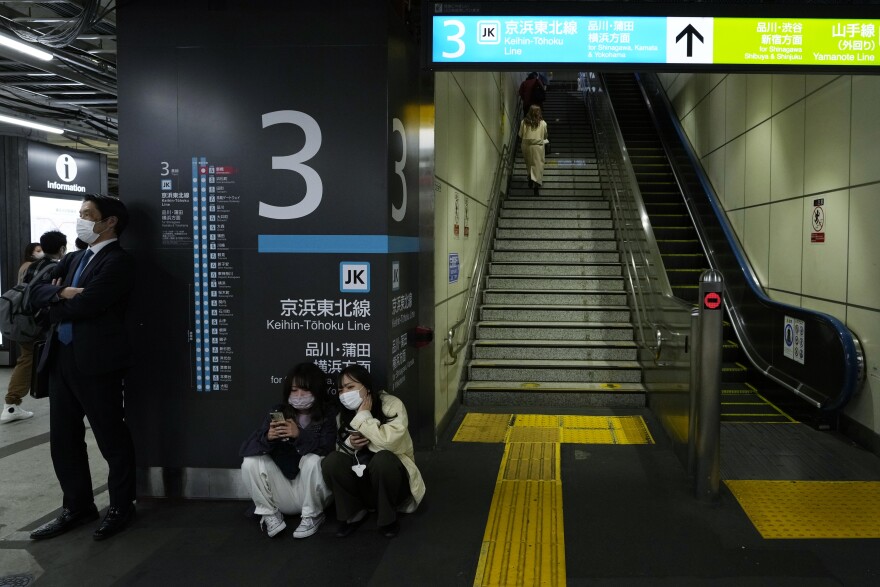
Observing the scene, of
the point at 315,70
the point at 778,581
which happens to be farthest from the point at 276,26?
the point at 778,581

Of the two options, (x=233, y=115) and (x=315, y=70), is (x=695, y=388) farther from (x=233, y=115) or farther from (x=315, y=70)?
(x=233, y=115)

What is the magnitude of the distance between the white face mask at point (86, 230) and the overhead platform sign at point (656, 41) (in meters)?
2.05

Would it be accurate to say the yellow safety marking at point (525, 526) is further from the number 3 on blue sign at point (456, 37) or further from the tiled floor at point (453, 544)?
the number 3 on blue sign at point (456, 37)

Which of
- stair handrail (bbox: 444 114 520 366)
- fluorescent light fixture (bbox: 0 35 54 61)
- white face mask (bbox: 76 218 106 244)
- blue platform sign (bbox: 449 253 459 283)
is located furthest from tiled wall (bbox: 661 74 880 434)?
fluorescent light fixture (bbox: 0 35 54 61)

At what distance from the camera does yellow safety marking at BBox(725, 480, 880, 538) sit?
10.9ft

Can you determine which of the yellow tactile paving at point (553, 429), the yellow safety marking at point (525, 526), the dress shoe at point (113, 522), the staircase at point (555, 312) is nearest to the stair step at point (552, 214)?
the staircase at point (555, 312)

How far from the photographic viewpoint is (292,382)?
354 cm

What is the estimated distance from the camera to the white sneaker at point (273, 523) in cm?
337

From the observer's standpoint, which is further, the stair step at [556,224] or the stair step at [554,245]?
the stair step at [556,224]

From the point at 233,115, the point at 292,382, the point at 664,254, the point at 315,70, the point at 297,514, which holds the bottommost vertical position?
the point at 297,514

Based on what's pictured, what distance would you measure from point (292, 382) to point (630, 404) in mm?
3541

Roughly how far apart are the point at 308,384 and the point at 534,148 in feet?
23.1

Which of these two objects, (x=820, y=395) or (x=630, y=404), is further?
(x=630, y=404)

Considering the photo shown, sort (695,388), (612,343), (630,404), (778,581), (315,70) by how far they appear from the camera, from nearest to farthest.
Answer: (778,581) → (315,70) → (695,388) → (630,404) → (612,343)
